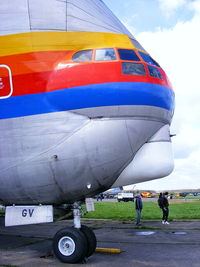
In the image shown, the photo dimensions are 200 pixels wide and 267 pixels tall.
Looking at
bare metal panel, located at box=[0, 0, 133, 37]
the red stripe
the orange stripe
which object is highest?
bare metal panel, located at box=[0, 0, 133, 37]

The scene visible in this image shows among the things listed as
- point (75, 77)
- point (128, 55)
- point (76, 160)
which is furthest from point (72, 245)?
point (128, 55)

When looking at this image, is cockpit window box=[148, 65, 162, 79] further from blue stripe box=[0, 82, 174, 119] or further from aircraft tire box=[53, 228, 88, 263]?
aircraft tire box=[53, 228, 88, 263]

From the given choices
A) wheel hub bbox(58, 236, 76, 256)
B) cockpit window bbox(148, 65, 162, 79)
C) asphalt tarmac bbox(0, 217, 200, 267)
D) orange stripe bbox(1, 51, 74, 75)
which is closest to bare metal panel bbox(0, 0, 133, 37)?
orange stripe bbox(1, 51, 74, 75)

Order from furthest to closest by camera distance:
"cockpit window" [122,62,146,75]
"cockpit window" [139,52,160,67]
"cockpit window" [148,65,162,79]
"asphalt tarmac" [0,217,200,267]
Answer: "asphalt tarmac" [0,217,200,267] → "cockpit window" [139,52,160,67] → "cockpit window" [148,65,162,79] → "cockpit window" [122,62,146,75]

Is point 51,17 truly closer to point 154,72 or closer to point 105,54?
point 105,54

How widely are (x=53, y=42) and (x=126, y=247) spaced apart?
20.4 feet

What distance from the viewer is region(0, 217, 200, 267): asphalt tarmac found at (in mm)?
7816

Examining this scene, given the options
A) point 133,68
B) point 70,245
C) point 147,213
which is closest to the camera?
point 133,68

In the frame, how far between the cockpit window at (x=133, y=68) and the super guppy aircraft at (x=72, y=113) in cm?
2

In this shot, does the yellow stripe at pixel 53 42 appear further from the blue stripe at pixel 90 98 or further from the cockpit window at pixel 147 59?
the blue stripe at pixel 90 98

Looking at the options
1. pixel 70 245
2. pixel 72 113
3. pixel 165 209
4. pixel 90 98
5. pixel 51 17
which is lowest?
pixel 70 245

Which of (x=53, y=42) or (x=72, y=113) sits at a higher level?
(x=53, y=42)

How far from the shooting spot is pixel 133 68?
23.6ft

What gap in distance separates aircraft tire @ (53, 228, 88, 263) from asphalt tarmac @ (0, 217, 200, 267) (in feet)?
0.85
